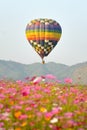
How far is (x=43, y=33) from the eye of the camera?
5084 cm

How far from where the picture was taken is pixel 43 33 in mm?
50844

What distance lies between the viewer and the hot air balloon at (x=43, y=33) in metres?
50.5

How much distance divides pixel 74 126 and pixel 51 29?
4348 centimetres

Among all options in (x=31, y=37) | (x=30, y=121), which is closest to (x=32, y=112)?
(x=30, y=121)

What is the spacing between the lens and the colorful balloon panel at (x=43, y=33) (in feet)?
166

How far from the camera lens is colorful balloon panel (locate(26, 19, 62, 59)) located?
50.5m

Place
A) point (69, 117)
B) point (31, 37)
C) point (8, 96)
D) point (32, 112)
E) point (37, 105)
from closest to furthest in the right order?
1. point (69, 117)
2. point (32, 112)
3. point (37, 105)
4. point (8, 96)
5. point (31, 37)

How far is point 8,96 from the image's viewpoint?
11.2m

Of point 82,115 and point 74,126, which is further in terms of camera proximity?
point 82,115

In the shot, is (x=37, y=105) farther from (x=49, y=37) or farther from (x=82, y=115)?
(x=49, y=37)

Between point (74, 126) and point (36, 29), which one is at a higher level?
point (74, 126)

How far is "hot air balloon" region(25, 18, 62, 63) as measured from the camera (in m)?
50.5

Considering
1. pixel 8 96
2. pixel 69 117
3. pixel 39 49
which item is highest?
pixel 69 117

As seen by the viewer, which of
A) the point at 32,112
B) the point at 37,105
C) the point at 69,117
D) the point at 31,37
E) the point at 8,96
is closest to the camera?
the point at 69,117
